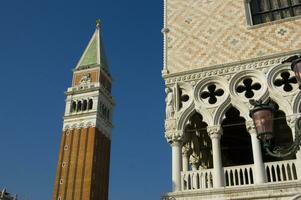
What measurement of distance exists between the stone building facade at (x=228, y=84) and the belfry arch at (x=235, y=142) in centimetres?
6

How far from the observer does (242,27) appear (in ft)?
37.6

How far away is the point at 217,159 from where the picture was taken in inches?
396

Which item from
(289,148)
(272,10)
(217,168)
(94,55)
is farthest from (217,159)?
(94,55)

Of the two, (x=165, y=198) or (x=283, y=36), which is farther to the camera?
(x=283, y=36)

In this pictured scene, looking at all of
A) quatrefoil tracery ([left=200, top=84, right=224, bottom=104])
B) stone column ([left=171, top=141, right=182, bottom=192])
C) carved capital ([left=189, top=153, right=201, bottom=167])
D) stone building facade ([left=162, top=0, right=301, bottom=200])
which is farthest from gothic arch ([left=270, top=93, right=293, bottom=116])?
carved capital ([left=189, top=153, right=201, bottom=167])

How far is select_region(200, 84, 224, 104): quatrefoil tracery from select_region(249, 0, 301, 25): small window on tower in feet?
7.66

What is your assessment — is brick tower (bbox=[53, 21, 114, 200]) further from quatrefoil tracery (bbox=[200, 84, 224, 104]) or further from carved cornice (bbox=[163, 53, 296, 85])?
quatrefoil tracery (bbox=[200, 84, 224, 104])

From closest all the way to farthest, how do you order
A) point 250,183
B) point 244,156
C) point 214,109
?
point 250,183
point 214,109
point 244,156

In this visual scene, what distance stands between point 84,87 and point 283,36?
147ft

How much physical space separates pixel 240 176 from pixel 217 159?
0.68m

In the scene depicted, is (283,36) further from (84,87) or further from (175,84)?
(84,87)

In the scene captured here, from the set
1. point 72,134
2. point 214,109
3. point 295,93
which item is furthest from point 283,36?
point 72,134

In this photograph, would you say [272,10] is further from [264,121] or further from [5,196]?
[5,196]

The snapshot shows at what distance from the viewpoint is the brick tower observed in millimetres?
46344
